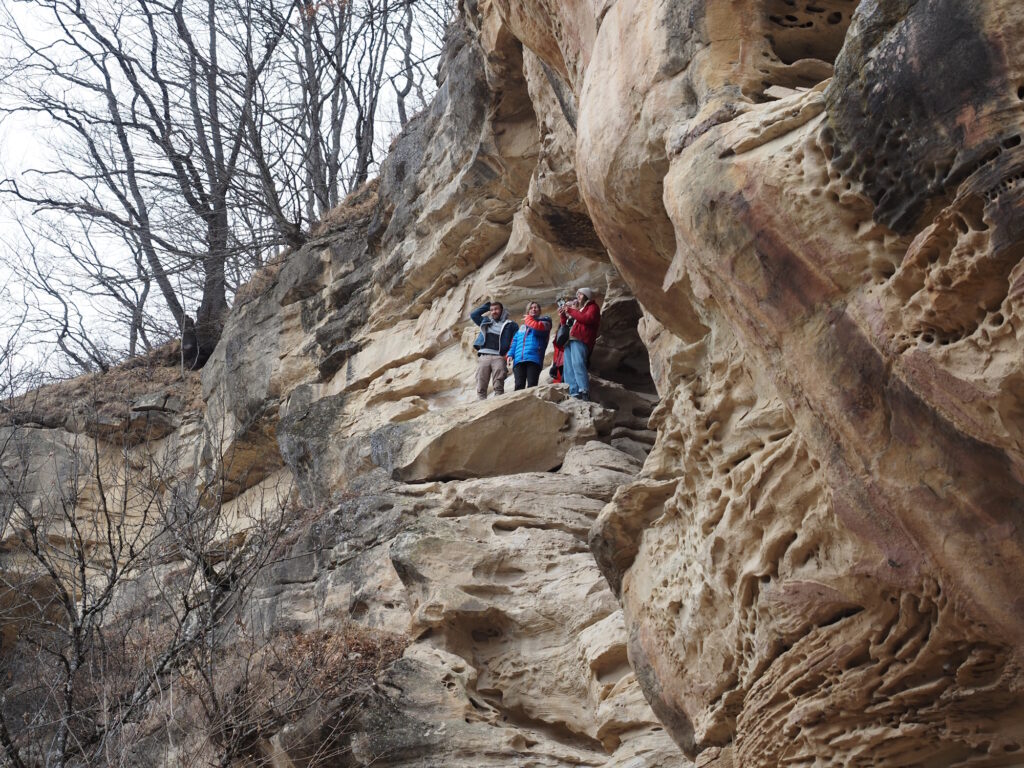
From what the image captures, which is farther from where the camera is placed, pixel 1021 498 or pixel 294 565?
pixel 294 565

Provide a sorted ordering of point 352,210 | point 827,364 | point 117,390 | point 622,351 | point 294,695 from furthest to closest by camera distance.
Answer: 1. point 117,390
2. point 352,210
3. point 622,351
4. point 294,695
5. point 827,364

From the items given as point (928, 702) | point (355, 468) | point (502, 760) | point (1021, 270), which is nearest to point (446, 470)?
point (355, 468)

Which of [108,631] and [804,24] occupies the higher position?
[804,24]

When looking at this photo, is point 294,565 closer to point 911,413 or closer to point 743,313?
point 743,313

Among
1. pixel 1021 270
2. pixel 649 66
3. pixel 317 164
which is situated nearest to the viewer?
pixel 1021 270

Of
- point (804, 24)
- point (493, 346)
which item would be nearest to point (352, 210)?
point (493, 346)

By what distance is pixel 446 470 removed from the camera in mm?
11047

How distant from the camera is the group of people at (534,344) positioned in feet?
38.7

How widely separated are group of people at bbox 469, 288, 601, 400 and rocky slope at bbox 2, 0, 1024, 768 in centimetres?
134

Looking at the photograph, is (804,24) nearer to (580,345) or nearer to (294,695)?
(294,695)

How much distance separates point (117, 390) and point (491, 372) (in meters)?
10.3

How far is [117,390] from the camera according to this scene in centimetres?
1991

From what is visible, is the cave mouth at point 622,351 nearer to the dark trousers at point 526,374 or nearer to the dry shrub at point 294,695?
the dark trousers at point 526,374

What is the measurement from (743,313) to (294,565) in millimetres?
6970
